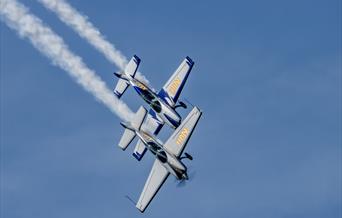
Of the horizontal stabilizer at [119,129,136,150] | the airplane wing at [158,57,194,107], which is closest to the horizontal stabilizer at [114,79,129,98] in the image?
the airplane wing at [158,57,194,107]

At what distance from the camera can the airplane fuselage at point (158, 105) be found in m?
168

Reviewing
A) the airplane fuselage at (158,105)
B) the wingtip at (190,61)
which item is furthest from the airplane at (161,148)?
the wingtip at (190,61)

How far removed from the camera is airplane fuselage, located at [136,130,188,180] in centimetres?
16438

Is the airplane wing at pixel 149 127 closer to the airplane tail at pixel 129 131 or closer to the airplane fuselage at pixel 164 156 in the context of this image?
the airplane fuselage at pixel 164 156

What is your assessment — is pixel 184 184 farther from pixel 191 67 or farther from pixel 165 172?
pixel 191 67

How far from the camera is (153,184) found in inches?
6624

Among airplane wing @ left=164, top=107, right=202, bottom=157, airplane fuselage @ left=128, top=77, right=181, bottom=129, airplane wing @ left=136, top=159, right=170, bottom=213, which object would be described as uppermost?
airplane fuselage @ left=128, top=77, right=181, bottom=129

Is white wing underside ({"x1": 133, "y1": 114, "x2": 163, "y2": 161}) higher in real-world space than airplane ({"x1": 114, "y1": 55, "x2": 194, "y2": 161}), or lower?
lower

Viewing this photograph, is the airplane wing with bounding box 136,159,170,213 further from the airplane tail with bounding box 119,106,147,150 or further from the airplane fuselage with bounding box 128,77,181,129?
the airplane fuselage with bounding box 128,77,181,129

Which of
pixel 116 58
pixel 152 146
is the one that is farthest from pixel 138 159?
pixel 116 58

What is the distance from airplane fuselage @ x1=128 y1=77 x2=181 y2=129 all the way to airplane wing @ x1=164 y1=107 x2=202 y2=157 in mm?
1683

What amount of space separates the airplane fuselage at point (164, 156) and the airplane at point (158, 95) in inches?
35.6

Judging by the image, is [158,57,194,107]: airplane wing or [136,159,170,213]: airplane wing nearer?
[136,159,170,213]: airplane wing

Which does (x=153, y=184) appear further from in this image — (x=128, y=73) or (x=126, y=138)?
(x=128, y=73)
